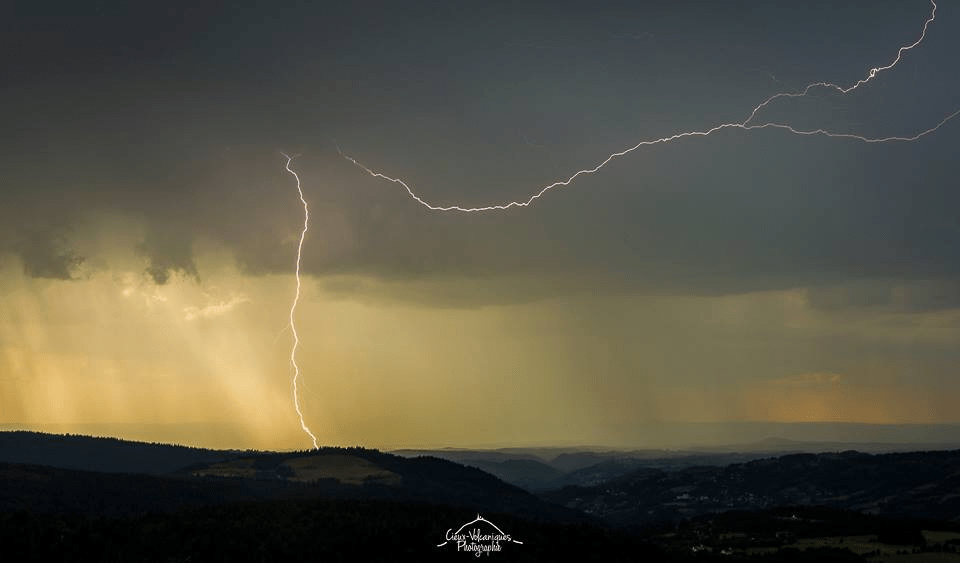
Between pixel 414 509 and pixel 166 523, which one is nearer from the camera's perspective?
pixel 166 523

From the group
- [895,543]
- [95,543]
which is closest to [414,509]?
[95,543]

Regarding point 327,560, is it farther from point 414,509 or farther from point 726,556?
point 726,556

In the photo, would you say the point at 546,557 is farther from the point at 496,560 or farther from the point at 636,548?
the point at 636,548

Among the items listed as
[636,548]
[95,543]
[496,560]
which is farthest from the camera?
[636,548]

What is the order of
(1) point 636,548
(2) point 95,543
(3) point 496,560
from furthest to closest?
(1) point 636,548, (2) point 95,543, (3) point 496,560

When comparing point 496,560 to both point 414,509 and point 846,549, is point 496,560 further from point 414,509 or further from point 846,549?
point 846,549

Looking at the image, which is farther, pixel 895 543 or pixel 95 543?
pixel 895 543

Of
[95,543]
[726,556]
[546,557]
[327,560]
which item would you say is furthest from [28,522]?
[726,556]

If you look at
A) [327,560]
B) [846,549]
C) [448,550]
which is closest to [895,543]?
[846,549]
